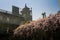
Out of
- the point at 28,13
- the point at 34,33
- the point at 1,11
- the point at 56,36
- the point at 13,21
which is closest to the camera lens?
the point at 56,36

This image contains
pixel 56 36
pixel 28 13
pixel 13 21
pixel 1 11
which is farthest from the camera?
pixel 28 13

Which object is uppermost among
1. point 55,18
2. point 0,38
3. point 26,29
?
point 55,18

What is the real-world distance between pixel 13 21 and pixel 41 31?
476 inches

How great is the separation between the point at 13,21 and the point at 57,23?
12.9m

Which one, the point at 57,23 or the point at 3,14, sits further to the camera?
the point at 3,14

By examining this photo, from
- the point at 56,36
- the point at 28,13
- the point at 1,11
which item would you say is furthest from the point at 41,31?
the point at 28,13

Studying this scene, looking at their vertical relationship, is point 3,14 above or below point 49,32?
above

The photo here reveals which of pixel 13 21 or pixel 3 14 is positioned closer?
pixel 3 14

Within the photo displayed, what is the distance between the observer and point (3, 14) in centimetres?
2208

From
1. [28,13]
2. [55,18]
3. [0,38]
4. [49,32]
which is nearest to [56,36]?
[49,32]

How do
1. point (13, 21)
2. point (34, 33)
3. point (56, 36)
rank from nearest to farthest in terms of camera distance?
point (56, 36)
point (34, 33)
point (13, 21)

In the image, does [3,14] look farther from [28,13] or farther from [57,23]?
[57,23]

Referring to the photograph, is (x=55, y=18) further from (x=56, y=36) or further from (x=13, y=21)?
(x=13, y=21)

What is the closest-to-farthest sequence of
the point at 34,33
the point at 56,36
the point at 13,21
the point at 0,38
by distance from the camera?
the point at 56,36
the point at 34,33
the point at 0,38
the point at 13,21
